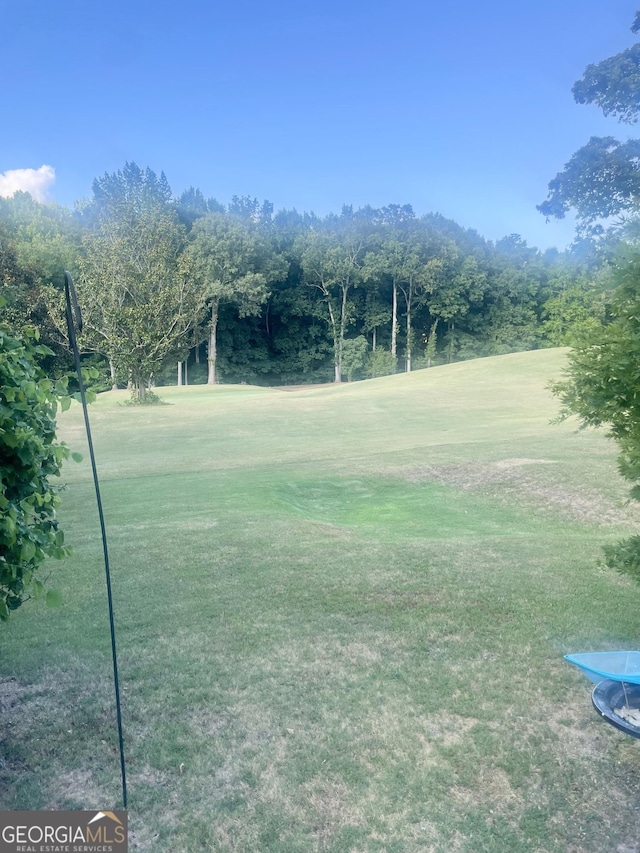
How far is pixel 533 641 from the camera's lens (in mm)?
4773

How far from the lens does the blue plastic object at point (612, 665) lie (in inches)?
117

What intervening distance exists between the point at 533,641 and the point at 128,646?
310 cm

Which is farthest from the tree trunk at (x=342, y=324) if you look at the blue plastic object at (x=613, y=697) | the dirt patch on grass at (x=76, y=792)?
the dirt patch on grass at (x=76, y=792)

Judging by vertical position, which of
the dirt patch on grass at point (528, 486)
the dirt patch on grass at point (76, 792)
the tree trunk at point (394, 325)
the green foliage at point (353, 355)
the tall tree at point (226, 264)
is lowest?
the dirt patch on grass at point (528, 486)

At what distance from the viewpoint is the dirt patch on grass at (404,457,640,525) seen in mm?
9797

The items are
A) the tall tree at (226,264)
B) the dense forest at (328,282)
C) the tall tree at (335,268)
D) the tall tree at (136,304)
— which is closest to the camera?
the tall tree at (136,304)

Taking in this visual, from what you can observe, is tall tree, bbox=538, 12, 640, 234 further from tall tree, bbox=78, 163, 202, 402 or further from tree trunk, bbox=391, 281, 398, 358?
tree trunk, bbox=391, 281, 398, 358

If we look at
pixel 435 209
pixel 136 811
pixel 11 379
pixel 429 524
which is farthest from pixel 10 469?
pixel 435 209

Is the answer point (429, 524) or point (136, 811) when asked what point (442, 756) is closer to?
point (136, 811)

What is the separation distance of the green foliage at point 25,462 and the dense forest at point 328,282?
3859 cm

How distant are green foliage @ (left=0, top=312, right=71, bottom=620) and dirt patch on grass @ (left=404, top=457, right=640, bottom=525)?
8.59 meters

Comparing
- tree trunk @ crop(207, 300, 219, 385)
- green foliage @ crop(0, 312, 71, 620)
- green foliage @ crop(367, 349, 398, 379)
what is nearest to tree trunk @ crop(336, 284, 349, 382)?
green foliage @ crop(367, 349, 398, 379)

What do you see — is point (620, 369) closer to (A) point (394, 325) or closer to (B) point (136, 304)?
(B) point (136, 304)

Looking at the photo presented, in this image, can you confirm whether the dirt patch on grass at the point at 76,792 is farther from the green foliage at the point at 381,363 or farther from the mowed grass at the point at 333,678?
the green foliage at the point at 381,363
